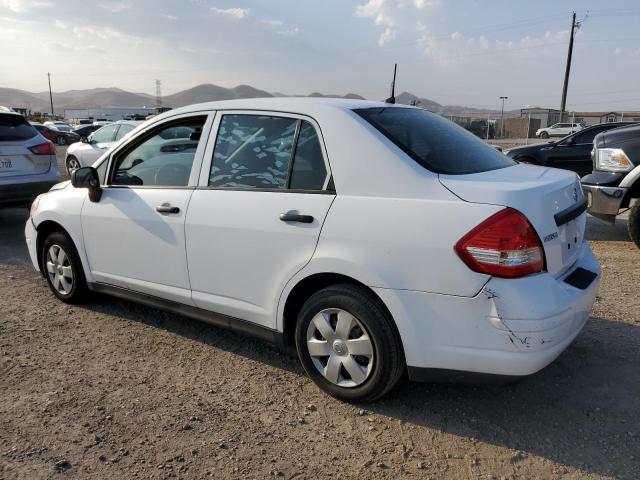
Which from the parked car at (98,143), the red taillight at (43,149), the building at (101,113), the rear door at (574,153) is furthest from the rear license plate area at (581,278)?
the building at (101,113)

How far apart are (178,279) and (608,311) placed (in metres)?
3.40

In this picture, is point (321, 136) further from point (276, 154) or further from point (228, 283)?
point (228, 283)

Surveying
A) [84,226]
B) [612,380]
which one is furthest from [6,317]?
[612,380]

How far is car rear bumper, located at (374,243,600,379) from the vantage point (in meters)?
2.40

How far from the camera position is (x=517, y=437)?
8.82 feet

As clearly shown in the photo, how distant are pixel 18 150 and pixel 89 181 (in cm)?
389

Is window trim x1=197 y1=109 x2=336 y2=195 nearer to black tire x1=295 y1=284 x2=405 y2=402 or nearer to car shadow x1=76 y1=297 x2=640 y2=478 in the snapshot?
black tire x1=295 y1=284 x2=405 y2=402

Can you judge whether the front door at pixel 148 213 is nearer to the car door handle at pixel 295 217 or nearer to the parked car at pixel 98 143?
the car door handle at pixel 295 217

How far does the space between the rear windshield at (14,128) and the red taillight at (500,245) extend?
6.77 m

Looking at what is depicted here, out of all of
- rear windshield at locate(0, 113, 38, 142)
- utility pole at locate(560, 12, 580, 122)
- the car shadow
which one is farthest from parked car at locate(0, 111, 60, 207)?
utility pole at locate(560, 12, 580, 122)

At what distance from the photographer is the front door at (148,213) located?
11.5 feet

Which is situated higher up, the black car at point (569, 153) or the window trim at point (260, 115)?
the window trim at point (260, 115)

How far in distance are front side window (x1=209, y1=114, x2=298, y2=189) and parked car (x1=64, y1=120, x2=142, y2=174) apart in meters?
10.2

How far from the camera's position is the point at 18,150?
707 cm
